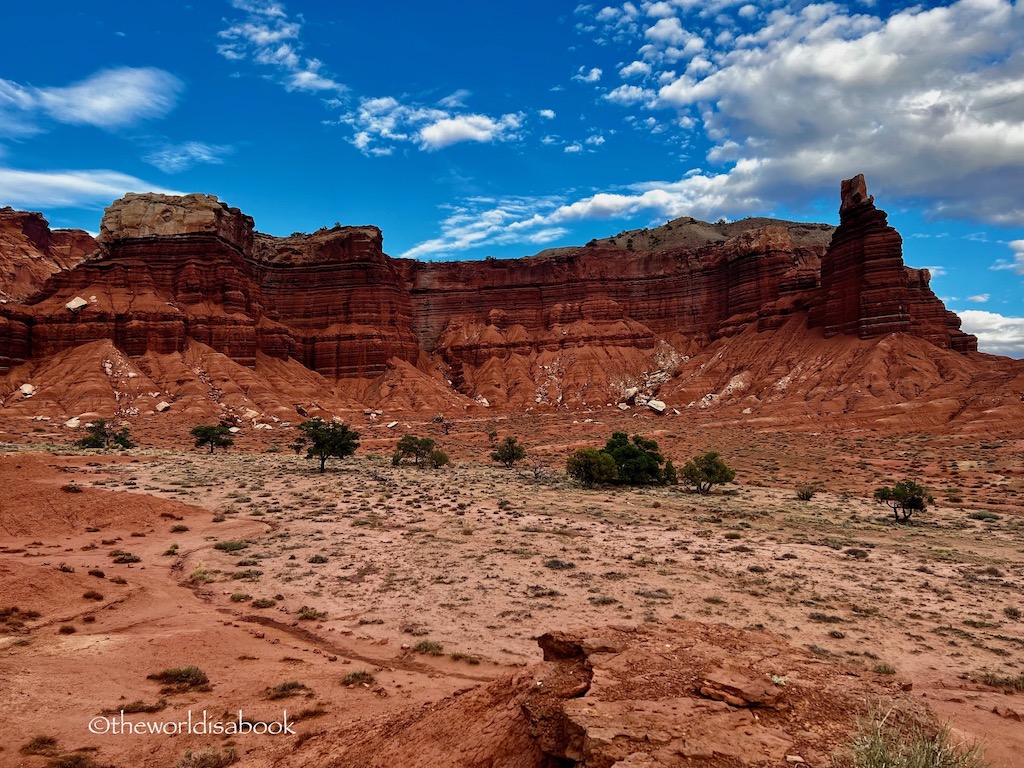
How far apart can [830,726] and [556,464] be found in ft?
133

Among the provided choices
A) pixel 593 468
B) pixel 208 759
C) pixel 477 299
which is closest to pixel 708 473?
pixel 593 468

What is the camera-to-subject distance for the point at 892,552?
17.2 metres

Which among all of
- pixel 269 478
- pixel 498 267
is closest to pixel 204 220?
pixel 498 267

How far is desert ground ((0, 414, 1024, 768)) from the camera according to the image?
7.40 m

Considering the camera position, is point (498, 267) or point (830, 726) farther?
point (498, 267)

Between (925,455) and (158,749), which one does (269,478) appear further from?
(925,455)

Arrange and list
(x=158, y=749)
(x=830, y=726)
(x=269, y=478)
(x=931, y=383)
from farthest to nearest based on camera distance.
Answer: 1. (x=931, y=383)
2. (x=269, y=478)
3. (x=158, y=749)
4. (x=830, y=726)

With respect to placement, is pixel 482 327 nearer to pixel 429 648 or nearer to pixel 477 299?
pixel 477 299

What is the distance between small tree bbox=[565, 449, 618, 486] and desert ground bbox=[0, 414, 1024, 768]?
361 centimetres

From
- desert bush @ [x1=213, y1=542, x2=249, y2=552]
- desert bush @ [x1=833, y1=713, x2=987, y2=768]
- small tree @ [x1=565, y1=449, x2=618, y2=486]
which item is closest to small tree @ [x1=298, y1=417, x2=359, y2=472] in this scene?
small tree @ [x1=565, y1=449, x2=618, y2=486]

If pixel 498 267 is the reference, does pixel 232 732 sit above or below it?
below

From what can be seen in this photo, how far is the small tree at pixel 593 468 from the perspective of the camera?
1267 inches

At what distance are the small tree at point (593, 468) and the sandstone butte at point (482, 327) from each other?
2982 centimetres

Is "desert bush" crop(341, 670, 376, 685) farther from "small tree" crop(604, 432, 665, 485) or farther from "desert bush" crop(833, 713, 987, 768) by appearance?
"small tree" crop(604, 432, 665, 485)
